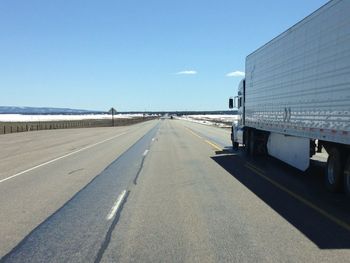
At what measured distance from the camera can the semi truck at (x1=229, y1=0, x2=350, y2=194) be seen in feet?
32.8

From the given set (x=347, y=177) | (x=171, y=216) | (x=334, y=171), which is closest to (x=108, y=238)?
(x=171, y=216)

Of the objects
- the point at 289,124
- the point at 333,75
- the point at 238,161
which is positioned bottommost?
the point at 238,161

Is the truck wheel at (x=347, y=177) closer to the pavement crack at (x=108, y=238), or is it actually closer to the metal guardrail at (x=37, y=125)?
the pavement crack at (x=108, y=238)

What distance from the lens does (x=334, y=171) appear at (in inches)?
440

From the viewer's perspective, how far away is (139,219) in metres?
8.28

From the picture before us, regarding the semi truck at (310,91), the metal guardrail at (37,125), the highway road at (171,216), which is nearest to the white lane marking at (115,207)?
the highway road at (171,216)

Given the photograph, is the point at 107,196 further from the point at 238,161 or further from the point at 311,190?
the point at 238,161

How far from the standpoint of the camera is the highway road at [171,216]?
6.30 metres

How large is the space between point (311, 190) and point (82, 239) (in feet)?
20.9

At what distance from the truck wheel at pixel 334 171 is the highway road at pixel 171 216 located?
0.23 m

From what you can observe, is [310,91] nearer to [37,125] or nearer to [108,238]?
[108,238]

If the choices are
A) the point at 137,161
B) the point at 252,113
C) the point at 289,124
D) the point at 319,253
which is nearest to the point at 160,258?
the point at 319,253

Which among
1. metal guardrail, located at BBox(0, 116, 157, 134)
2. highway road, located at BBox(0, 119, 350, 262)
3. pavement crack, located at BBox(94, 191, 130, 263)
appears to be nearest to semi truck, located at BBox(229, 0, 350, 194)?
highway road, located at BBox(0, 119, 350, 262)

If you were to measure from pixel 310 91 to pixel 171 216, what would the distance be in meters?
5.36
